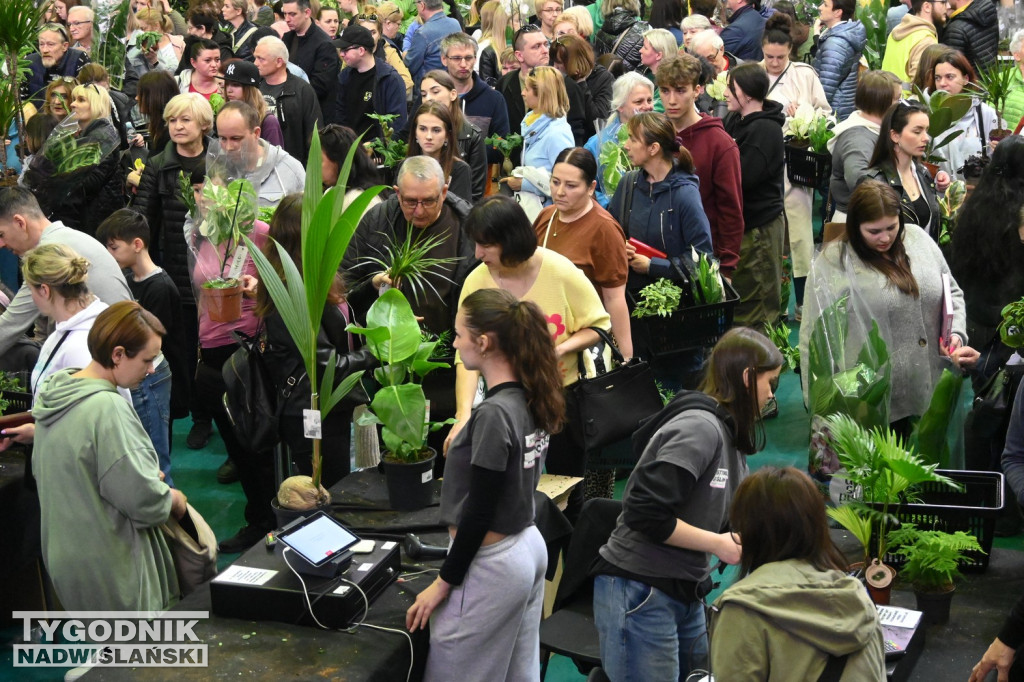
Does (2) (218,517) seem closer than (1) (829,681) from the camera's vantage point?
No

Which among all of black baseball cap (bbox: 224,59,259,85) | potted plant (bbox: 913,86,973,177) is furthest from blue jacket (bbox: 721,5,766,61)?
black baseball cap (bbox: 224,59,259,85)

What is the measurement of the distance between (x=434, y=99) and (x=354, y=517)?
3.36 metres

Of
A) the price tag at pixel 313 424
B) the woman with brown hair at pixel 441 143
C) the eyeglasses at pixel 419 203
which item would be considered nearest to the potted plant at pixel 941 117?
the woman with brown hair at pixel 441 143

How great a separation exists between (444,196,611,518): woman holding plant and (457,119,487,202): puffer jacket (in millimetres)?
2275

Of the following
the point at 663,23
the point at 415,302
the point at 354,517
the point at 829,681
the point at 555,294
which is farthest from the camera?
the point at 663,23

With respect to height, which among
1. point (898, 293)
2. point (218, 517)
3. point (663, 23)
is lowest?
point (218, 517)

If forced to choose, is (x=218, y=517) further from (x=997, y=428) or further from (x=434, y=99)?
(x=997, y=428)

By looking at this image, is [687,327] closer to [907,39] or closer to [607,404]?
[607,404]

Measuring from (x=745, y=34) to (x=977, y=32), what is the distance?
1904 millimetres

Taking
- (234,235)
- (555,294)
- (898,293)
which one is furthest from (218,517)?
(898,293)

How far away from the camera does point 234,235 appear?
5.04m

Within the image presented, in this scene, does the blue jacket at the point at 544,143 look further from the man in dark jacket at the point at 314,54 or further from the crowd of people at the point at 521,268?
the man in dark jacket at the point at 314,54

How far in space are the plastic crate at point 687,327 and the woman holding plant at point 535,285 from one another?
0.75 meters

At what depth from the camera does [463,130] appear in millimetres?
6621
